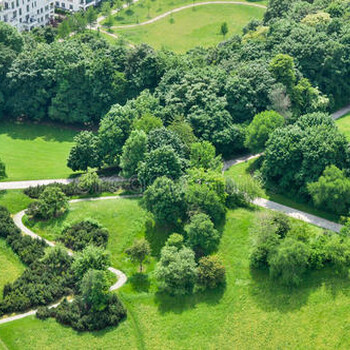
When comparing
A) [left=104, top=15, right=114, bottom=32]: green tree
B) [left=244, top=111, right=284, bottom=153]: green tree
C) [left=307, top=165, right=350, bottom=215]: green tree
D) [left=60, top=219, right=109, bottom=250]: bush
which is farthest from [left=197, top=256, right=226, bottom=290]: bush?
[left=104, top=15, right=114, bottom=32]: green tree

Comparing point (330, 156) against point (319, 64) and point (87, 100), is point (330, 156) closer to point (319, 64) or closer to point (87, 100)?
point (319, 64)

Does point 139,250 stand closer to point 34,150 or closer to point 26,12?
point 34,150

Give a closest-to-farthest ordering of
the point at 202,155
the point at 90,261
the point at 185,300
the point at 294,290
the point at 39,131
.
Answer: the point at 294,290, the point at 185,300, the point at 90,261, the point at 202,155, the point at 39,131

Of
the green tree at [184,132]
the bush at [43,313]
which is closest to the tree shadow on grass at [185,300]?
the bush at [43,313]

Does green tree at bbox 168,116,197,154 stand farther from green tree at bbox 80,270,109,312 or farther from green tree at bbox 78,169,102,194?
green tree at bbox 80,270,109,312

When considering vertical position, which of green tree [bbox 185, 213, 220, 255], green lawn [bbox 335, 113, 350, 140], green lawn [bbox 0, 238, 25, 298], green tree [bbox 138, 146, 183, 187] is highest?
green lawn [bbox 335, 113, 350, 140]

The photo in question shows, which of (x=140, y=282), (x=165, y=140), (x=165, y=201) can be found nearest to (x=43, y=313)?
(x=140, y=282)
